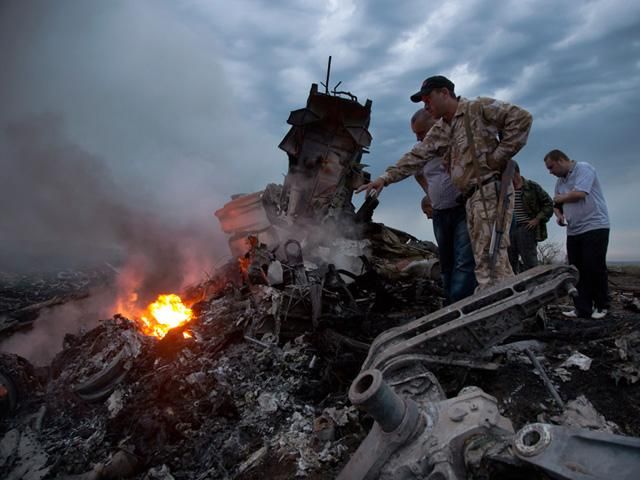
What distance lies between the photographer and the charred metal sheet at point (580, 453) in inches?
41.9

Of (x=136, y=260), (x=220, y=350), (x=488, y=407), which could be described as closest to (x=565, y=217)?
(x=488, y=407)

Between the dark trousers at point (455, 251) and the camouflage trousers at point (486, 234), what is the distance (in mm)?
294

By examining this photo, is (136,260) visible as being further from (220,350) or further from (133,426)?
(133,426)

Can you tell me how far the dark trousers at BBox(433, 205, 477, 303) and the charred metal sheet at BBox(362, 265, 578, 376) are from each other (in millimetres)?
1201

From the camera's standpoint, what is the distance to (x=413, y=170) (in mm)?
3705

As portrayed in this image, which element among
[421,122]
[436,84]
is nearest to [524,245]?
[421,122]

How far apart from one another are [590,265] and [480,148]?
2.04 m

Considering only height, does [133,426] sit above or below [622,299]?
above

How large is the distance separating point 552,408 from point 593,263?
92.3 inches

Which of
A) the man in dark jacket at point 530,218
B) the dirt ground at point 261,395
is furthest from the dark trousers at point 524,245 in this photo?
the dirt ground at point 261,395

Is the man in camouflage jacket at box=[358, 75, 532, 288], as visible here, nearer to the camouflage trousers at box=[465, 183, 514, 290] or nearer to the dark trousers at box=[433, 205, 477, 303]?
the camouflage trousers at box=[465, 183, 514, 290]

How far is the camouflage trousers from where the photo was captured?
3031mm

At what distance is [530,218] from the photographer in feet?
18.2

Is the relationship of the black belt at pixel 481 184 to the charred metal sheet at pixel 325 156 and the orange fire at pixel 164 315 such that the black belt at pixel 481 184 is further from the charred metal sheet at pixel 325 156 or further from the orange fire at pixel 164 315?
the charred metal sheet at pixel 325 156
